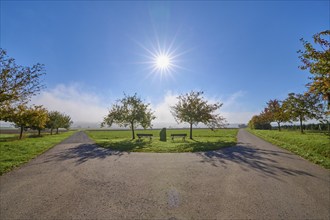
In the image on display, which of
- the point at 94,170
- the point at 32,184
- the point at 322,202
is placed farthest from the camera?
the point at 94,170

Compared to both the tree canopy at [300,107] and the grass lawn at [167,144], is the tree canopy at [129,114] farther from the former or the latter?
the tree canopy at [300,107]

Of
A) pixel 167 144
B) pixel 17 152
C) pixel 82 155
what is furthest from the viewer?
pixel 167 144

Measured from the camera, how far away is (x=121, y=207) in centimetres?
459

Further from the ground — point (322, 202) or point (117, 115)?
point (117, 115)

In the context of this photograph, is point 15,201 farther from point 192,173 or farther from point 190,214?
point 192,173

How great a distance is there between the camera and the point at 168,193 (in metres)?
5.46

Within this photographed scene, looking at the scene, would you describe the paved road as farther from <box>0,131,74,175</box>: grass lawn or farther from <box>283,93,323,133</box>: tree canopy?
<box>283,93,323,133</box>: tree canopy

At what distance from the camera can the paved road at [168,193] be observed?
4312 mm

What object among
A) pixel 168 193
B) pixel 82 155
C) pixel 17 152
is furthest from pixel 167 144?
pixel 168 193

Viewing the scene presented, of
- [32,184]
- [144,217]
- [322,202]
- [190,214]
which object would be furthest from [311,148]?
[32,184]

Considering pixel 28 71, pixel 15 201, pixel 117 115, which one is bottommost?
pixel 15 201

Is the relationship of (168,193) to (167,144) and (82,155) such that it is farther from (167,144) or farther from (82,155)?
(167,144)

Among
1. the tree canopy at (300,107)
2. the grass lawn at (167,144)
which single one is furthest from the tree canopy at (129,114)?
the tree canopy at (300,107)

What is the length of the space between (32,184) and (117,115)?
21876 mm
